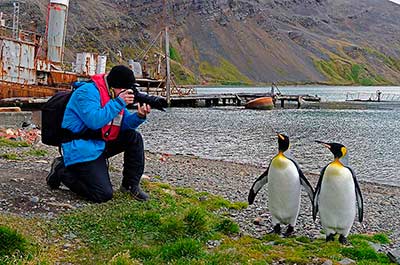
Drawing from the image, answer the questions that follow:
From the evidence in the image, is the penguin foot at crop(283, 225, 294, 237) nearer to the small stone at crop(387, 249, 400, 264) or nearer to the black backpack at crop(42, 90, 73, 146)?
the small stone at crop(387, 249, 400, 264)

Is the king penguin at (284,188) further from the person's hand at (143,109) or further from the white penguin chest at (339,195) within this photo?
the person's hand at (143,109)

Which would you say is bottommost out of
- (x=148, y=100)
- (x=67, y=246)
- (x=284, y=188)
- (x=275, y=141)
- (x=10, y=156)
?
(x=275, y=141)

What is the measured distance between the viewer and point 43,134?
768cm

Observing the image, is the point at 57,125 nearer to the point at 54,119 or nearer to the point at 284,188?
the point at 54,119

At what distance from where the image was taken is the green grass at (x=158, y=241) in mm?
5848

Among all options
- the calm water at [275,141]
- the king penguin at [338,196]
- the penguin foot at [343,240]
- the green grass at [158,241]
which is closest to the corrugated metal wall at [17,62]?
the calm water at [275,141]

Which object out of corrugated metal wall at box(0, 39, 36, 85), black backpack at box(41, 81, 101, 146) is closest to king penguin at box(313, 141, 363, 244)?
black backpack at box(41, 81, 101, 146)

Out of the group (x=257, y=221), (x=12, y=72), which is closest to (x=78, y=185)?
(x=257, y=221)

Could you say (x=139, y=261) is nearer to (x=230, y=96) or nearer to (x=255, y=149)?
(x=255, y=149)

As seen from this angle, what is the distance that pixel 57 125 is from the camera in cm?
763

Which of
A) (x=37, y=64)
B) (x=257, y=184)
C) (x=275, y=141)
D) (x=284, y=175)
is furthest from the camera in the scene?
(x=37, y=64)

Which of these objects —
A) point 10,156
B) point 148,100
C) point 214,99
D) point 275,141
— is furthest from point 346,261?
point 214,99

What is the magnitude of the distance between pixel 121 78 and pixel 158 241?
7.80 ft

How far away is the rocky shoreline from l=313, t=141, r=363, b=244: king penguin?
1.71 feet
